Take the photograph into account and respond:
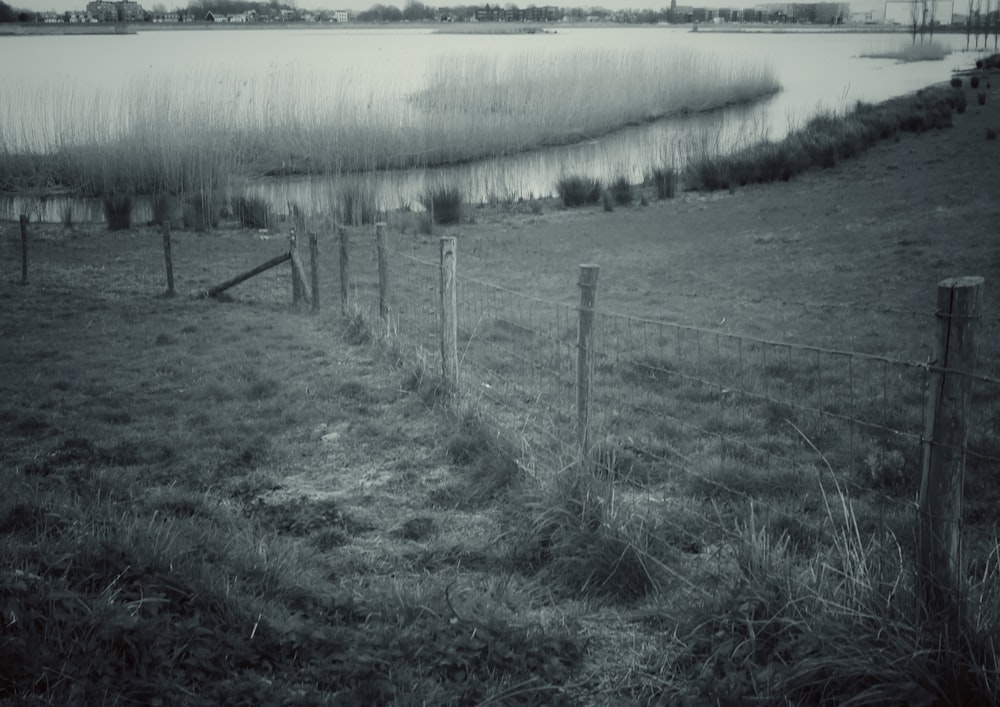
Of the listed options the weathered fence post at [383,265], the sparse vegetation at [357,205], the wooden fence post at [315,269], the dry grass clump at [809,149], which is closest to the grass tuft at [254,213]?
the sparse vegetation at [357,205]

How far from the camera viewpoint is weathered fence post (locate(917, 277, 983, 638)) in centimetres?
305

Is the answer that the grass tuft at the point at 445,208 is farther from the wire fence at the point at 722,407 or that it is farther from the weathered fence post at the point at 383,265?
the weathered fence post at the point at 383,265

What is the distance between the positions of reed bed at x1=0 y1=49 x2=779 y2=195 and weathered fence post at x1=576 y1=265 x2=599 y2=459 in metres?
18.3

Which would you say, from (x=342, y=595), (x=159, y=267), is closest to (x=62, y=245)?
(x=159, y=267)

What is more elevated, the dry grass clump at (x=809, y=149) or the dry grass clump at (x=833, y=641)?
the dry grass clump at (x=809, y=149)

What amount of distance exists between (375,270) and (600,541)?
36.1 feet

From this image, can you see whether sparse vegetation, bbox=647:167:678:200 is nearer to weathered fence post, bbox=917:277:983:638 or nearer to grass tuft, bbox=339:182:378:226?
grass tuft, bbox=339:182:378:226

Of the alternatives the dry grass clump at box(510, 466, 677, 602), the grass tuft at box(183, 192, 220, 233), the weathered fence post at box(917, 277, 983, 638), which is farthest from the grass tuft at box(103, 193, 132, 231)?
the weathered fence post at box(917, 277, 983, 638)

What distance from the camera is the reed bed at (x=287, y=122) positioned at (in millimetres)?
22703

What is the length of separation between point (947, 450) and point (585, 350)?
7.27ft

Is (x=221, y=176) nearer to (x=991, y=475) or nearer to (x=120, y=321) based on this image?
(x=120, y=321)

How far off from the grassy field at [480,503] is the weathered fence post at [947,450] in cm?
10

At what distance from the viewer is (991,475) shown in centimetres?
563

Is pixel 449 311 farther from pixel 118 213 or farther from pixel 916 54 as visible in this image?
pixel 916 54
